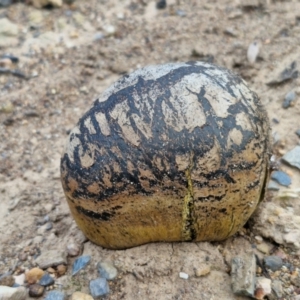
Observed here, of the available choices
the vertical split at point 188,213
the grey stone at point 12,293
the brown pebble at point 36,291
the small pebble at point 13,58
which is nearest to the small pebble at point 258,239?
the vertical split at point 188,213

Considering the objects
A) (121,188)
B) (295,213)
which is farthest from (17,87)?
(295,213)

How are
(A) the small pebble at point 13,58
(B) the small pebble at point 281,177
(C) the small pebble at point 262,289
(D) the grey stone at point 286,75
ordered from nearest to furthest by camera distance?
(C) the small pebble at point 262,289 → (B) the small pebble at point 281,177 → (D) the grey stone at point 286,75 → (A) the small pebble at point 13,58

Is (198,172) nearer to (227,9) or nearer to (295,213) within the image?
(295,213)

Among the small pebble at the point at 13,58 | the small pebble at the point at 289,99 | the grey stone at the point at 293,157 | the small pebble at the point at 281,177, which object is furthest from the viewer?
the small pebble at the point at 13,58

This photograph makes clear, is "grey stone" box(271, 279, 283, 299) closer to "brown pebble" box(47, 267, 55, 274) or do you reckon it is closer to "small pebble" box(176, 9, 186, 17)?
"brown pebble" box(47, 267, 55, 274)

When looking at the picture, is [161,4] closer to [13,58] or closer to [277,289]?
[13,58]

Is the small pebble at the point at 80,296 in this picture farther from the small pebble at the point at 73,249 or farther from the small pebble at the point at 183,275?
the small pebble at the point at 183,275

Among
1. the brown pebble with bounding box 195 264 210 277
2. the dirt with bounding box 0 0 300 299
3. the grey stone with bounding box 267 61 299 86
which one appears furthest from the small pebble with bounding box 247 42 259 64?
the brown pebble with bounding box 195 264 210 277
